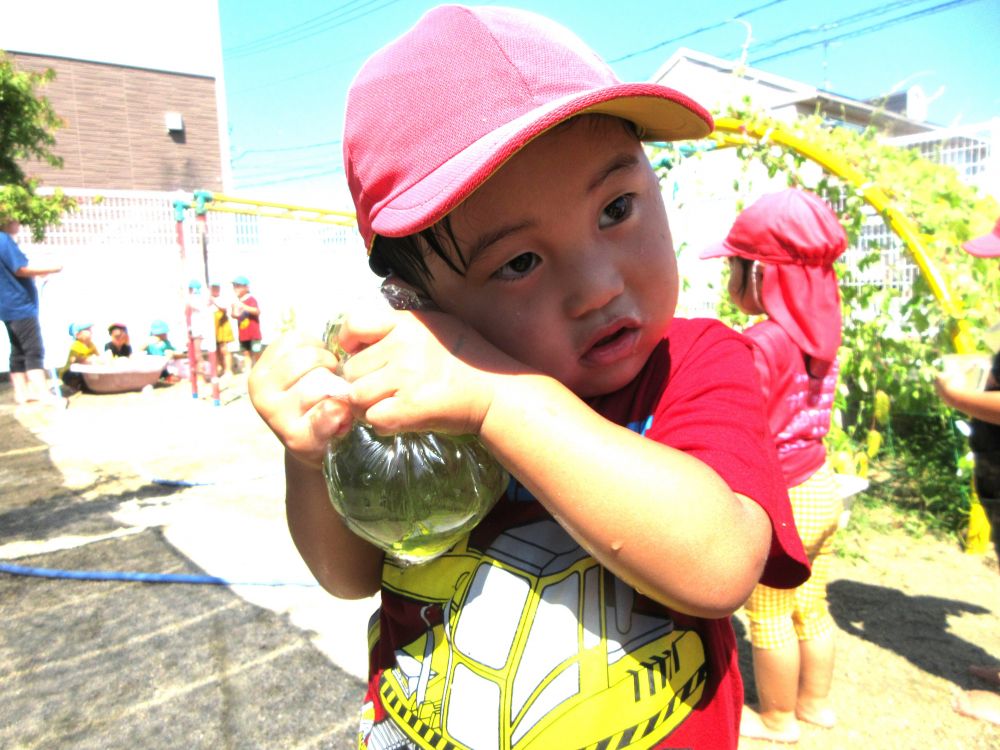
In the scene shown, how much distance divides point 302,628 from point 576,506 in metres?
2.52

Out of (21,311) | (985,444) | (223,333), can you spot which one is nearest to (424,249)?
(985,444)

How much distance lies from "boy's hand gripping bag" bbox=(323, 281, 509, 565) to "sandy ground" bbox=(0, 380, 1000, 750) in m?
1.67

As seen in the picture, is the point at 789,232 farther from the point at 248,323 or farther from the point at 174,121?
the point at 174,121

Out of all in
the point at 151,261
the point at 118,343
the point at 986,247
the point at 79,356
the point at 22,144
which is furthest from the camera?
the point at 151,261

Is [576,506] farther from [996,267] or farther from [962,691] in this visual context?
[996,267]

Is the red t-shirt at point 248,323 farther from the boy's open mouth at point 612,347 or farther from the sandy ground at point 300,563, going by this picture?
the boy's open mouth at point 612,347

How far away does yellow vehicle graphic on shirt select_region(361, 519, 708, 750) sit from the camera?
2.66ft

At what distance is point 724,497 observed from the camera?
721mm

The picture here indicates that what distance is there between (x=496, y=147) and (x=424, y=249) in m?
0.19

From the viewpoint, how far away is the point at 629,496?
0.69m

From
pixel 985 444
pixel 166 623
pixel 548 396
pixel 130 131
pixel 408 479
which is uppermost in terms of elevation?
pixel 130 131

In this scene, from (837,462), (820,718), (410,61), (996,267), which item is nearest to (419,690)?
(410,61)

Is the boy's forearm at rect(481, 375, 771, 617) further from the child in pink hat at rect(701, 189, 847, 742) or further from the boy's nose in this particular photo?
the child in pink hat at rect(701, 189, 847, 742)

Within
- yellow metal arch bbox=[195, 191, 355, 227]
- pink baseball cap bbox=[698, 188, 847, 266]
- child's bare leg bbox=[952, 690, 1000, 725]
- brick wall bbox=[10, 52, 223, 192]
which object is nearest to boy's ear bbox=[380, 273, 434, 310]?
pink baseball cap bbox=[698, 188, 847, 266]
